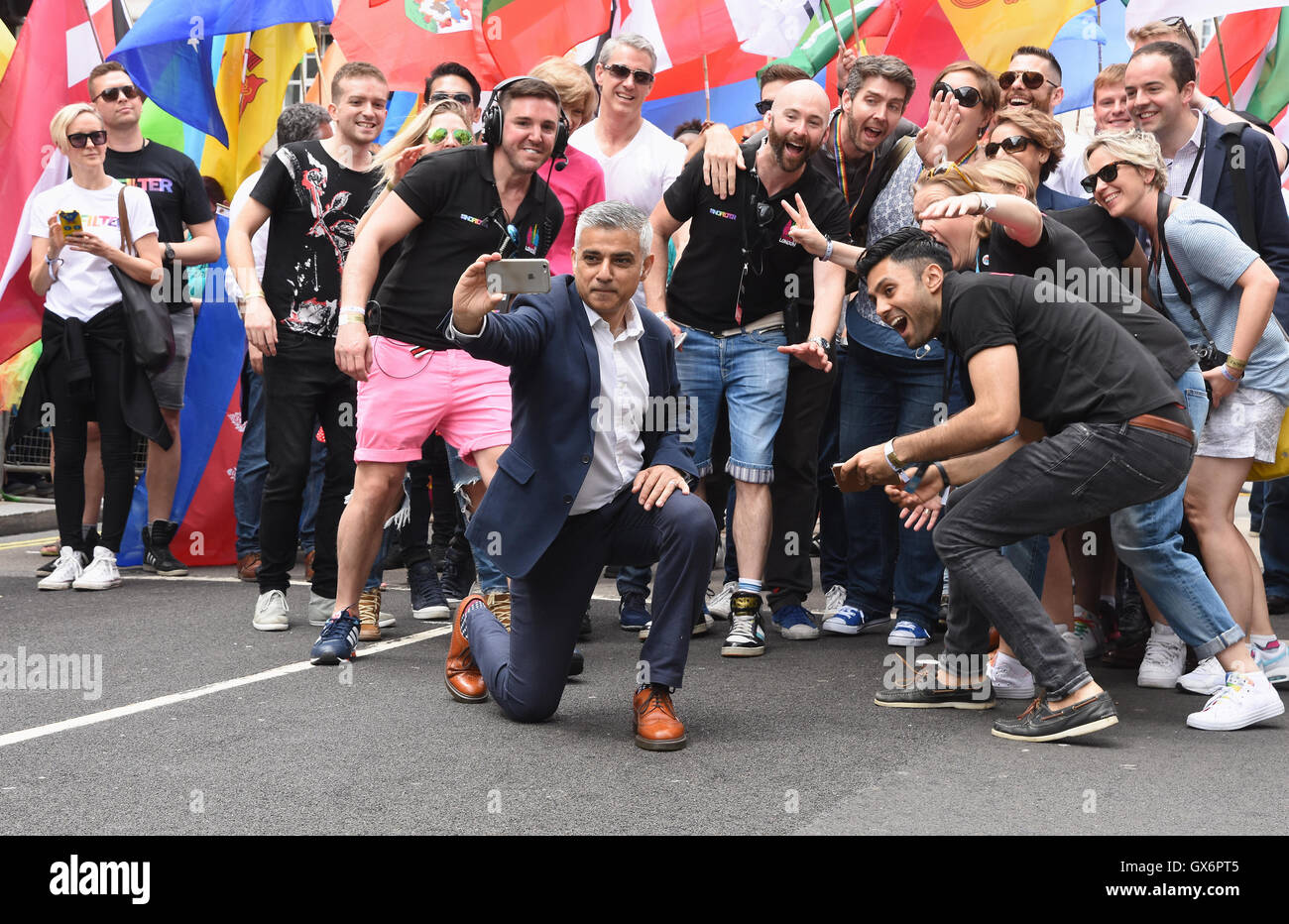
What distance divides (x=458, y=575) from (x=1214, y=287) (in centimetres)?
360

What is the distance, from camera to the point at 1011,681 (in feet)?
16.5

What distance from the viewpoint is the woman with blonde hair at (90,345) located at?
7.22 m

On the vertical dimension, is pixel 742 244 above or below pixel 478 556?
above

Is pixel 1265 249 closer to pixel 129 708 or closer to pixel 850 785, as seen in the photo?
pixel 850 785

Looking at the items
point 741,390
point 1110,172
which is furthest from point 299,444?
point 1110,172

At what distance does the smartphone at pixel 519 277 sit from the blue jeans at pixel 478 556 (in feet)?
5.26

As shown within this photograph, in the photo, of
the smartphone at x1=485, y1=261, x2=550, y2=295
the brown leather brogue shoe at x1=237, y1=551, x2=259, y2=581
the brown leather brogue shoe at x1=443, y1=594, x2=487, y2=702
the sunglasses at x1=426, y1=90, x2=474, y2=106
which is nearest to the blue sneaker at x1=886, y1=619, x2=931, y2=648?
the brown leather brogue shoe at x1=443, y1=594, x2=487, y2=702

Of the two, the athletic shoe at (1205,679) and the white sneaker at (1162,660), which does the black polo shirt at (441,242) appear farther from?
the athletic shoe at (1205,679)

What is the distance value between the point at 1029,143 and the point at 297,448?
10.4 ft

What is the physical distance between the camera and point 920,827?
11.5 feet

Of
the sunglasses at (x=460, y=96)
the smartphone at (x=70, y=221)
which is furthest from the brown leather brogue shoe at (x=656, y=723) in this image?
the smartphone at (x=70, y=221)

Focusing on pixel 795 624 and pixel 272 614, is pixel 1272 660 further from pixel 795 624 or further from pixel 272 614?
pixel 272 614

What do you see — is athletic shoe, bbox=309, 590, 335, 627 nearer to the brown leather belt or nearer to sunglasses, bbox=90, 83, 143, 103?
sunglasses, bbox=90, 83, 143, 103

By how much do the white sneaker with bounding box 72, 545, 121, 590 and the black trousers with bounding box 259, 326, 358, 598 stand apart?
4.48 feet
